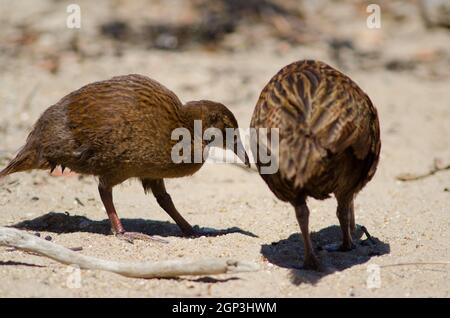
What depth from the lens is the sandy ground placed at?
5.17m

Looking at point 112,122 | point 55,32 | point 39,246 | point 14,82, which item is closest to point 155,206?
point 112,122

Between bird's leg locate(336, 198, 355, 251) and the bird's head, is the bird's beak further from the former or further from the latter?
bird's leg locate(336, 198, 355, 251)

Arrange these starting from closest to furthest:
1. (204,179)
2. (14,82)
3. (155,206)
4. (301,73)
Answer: (301,73), (155,206), (204,179), (14,82)

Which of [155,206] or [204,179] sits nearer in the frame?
[155,206]

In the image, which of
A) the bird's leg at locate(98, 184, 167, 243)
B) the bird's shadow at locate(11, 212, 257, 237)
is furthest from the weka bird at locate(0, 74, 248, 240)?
the bird's shadow at locate(11, 212, 257, 237)

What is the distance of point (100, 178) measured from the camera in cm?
645

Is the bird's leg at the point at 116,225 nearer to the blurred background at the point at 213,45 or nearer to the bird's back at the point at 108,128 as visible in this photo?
the bird's back at the point at 108,128

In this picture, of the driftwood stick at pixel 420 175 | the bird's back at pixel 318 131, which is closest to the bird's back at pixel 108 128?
the bird's back at pixel 318 131

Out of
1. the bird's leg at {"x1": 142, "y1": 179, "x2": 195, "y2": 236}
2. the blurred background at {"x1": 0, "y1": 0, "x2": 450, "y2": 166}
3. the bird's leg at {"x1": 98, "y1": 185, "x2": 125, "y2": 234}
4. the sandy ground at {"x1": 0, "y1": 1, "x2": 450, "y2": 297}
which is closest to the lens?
the sandy ground at {"x1": 0, "y1": 1, "x2": 450, "y2": 297}

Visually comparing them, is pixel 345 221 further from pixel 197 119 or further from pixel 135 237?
pixel 135 237

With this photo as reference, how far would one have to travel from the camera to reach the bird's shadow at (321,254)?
5410mm

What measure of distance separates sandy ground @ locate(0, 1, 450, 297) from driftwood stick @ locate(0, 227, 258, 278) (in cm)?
7
